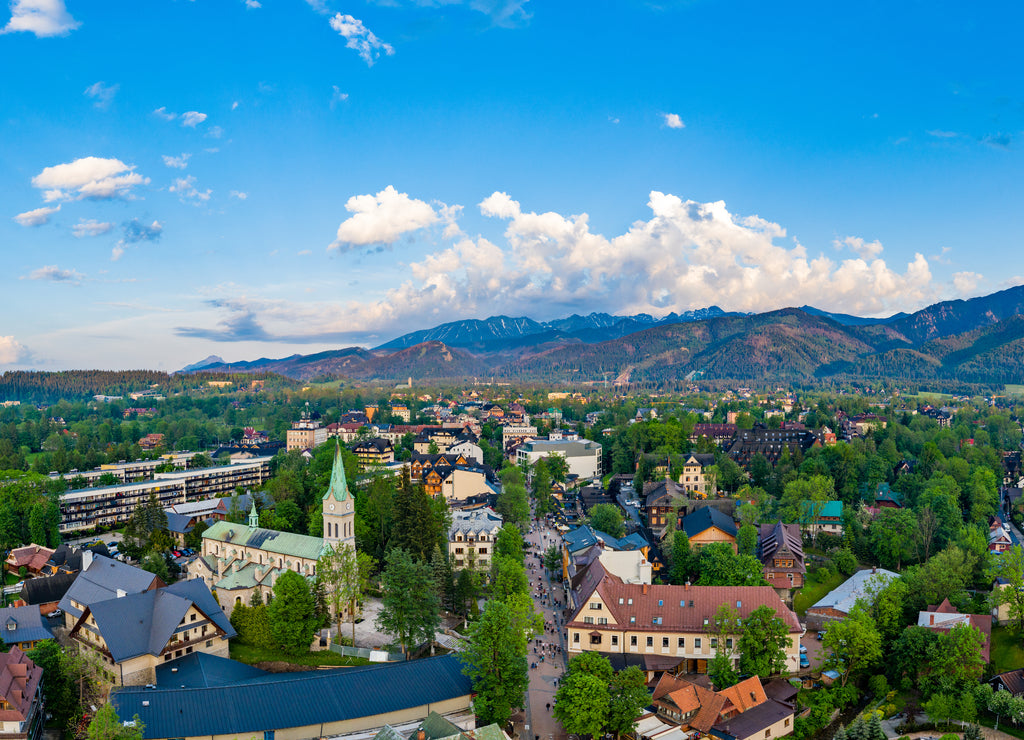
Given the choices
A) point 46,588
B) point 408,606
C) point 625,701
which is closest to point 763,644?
point 625,701

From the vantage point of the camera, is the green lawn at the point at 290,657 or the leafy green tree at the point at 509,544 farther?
the leafy green tree at the point at 509,544

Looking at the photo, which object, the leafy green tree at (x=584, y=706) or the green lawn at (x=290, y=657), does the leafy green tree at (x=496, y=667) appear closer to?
the leafy green tree at (x=584, y=706)

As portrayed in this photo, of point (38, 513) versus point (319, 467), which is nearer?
point (38, 513)

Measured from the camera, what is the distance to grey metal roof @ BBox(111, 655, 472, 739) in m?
32.0

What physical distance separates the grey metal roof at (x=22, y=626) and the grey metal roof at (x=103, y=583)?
A: 290cm

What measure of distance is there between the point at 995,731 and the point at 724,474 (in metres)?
52.9

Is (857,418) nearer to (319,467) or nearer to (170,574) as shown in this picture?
(319,467)

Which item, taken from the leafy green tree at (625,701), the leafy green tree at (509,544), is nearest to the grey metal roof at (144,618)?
the leafy green tree at (509,544)

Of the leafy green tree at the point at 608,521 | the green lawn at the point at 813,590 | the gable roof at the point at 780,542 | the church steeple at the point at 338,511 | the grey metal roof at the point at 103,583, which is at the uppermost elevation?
the church steeple at the point at 338,511

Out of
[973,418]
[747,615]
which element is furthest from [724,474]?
[973,418]

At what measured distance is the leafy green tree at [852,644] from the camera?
40156 mm

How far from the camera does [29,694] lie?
1280 inches

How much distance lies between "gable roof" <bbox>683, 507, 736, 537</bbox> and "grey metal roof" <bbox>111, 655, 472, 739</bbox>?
1423 inches

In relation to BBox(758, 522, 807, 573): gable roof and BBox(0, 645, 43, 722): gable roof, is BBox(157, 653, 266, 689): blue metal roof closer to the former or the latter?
BBox(0, 645, 43, 722): gable roof
